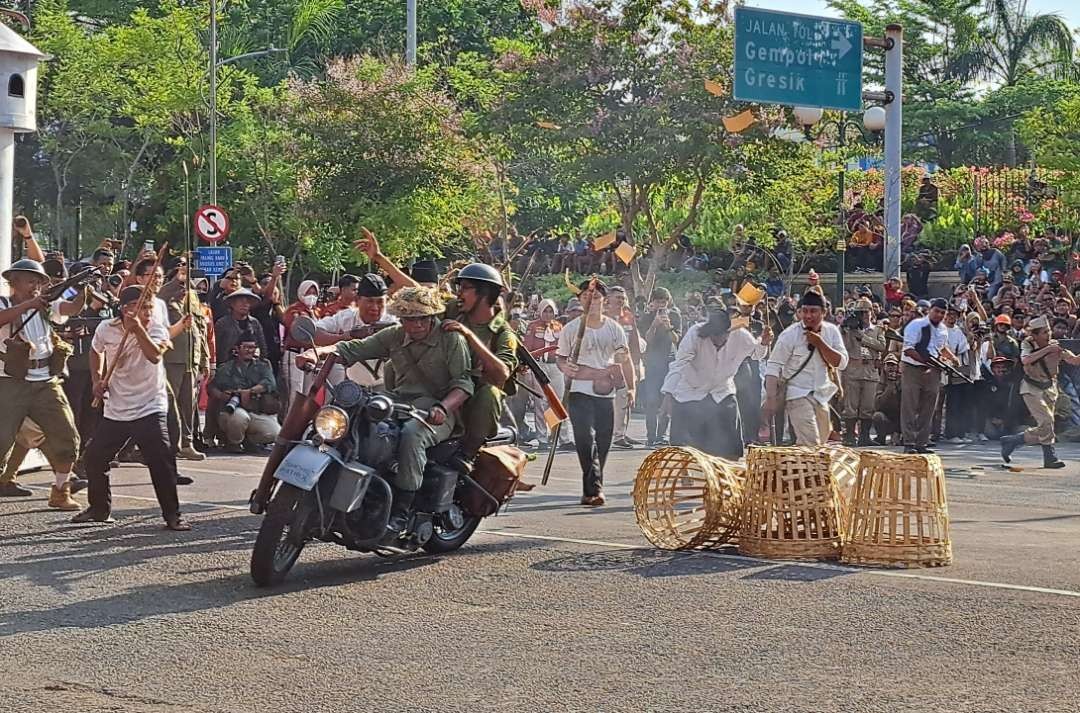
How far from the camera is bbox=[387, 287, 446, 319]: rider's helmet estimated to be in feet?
31.1

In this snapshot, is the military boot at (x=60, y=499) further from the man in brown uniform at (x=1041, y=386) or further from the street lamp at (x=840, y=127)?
the street lamp at (x=840, y=127)

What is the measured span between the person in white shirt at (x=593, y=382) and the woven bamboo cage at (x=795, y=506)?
10.2ft

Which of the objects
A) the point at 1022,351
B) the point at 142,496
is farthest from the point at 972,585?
the point at 1022,351

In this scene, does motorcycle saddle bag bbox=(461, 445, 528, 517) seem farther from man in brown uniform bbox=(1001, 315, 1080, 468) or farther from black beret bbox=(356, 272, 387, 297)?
man in brown uniform bbox=(1001, 315, 1080, 468)

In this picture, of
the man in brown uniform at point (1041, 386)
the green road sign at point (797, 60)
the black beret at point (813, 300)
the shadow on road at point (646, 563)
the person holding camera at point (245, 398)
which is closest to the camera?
the shadow on road at point (646, 563)

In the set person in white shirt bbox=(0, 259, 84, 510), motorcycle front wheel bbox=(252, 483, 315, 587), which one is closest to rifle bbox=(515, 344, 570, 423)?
motorcycle front wheel bbox=(252, 483, 315, 587)

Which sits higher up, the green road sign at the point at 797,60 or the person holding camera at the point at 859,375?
the green road sign at the point at 797,60

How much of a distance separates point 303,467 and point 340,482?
0.24 meters

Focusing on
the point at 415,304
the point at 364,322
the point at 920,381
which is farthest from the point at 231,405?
the point at 415,304

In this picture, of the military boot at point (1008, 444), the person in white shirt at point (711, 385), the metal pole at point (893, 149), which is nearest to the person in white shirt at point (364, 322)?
the person in white shirt at point (711, 385)

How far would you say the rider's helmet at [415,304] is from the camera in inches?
374

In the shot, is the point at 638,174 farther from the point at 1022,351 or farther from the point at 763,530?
the point at 763,530

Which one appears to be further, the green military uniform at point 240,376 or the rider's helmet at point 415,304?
the green military uniform at point 240,376

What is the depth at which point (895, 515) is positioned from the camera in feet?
31.4
